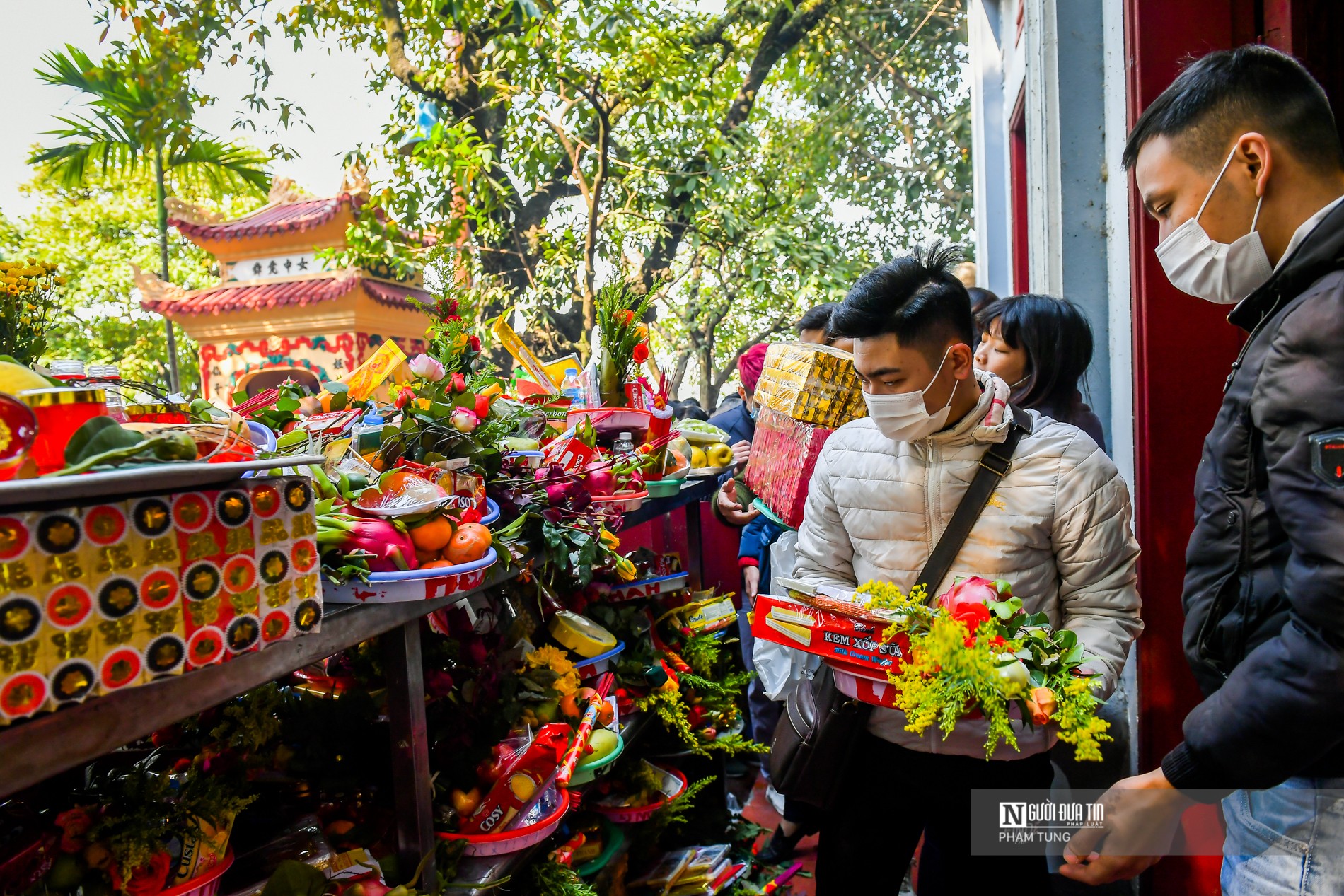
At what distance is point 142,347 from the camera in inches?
754

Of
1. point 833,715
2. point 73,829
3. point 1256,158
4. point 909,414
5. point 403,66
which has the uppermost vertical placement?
point 403,66

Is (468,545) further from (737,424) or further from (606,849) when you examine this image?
(737,424)

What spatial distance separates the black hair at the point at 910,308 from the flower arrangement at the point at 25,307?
1363 mm

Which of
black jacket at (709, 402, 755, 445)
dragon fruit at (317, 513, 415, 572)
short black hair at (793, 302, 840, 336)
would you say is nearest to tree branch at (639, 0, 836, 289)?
black jacket at (709, 402, 755, 445)

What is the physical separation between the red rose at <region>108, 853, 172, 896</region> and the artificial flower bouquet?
0.95 metres

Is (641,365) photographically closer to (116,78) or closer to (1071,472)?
(1071,472)

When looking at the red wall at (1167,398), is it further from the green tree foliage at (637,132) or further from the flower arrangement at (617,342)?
the green tree foliage at (637,132)

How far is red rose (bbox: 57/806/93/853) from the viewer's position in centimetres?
108

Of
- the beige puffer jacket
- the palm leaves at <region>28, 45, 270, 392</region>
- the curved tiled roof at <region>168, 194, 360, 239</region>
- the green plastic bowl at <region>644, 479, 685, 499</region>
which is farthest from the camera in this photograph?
the curved tiled roof at <region>168, 194, 360, 239</region>

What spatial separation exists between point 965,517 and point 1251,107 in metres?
0.78

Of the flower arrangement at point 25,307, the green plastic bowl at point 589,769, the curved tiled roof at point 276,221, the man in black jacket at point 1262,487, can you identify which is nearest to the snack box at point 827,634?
the man in black jacket at point 1262,487

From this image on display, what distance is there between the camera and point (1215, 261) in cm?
118

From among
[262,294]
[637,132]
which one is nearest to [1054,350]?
[637,132]

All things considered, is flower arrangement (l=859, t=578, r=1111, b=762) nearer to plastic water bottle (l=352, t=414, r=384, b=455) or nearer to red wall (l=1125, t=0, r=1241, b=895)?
plastic water bottle (l=352, t=414, r=384, b=455)
